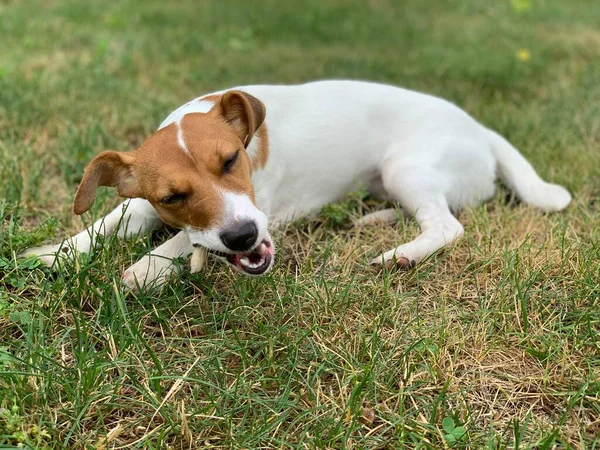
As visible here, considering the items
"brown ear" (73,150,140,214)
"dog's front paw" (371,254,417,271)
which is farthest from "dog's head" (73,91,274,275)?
"dog's front paw" (371,254,417,271)

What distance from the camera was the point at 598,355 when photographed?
2602 mm

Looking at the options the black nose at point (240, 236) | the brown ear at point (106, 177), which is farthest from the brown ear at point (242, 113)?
the black nose at point (240, 236)

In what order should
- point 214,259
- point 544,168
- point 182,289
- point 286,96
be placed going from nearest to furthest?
point 182,289
point 214,259
point 286,96
point 544,168

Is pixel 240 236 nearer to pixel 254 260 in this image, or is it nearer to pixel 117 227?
pixel 254 260

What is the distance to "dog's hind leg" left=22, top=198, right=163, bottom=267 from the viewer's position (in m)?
3.09

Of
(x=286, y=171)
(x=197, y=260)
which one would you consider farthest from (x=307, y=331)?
(x=286, y=171)

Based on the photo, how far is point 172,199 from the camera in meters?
2.78

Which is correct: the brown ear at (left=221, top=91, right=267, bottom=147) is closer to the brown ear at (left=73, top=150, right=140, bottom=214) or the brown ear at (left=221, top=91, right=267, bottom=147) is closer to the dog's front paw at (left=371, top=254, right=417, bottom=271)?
the brown ear at (left=73, top=150, right=140, bottom=214)

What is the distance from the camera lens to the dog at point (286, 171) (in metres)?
2.75

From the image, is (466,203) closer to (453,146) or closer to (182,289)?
(453,146)

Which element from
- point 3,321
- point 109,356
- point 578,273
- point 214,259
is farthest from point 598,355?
point 3,321

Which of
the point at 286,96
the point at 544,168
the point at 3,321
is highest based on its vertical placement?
the point at 286,96

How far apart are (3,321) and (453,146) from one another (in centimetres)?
271

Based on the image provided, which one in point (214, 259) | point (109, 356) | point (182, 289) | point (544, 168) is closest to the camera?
point (109, 356)
